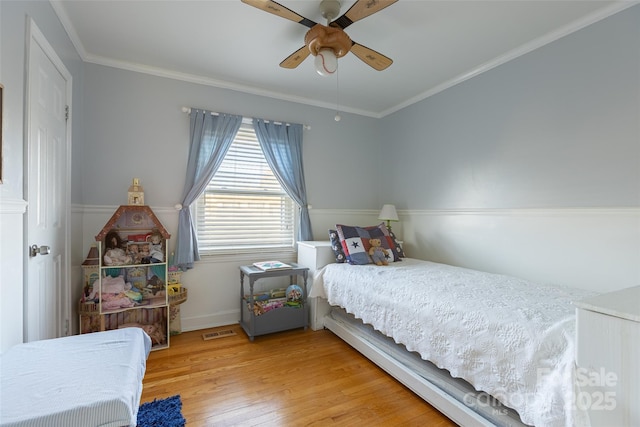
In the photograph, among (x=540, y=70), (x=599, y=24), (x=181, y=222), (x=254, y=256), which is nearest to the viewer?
(x=599, y=24)

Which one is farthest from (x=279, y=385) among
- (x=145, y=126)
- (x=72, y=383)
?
(x=145, y=126)

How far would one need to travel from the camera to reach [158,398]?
1.77m

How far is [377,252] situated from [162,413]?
6.60ft

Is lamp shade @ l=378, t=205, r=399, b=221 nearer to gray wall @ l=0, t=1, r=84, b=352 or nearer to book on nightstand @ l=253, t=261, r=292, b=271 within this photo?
book on nightstand @ l=253, t=261, r=292, b=271

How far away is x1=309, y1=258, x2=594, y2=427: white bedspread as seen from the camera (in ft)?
3.67

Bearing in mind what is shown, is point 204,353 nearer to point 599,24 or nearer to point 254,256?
point 254,256

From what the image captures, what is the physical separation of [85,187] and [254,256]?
5.34 ft

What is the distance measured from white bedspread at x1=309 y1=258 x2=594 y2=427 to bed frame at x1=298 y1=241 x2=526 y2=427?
0.19 m

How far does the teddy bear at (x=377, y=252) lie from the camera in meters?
2.72

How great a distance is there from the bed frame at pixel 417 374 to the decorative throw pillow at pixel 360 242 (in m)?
0.22

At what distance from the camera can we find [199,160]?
2.82 meters

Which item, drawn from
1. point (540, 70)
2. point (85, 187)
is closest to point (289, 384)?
point (85, 187)

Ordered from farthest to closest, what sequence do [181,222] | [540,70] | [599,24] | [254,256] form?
[254,256]
[181,222]
[540,70]
[599,24]

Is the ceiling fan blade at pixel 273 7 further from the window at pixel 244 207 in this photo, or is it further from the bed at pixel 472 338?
the bed at pixel 472 338
